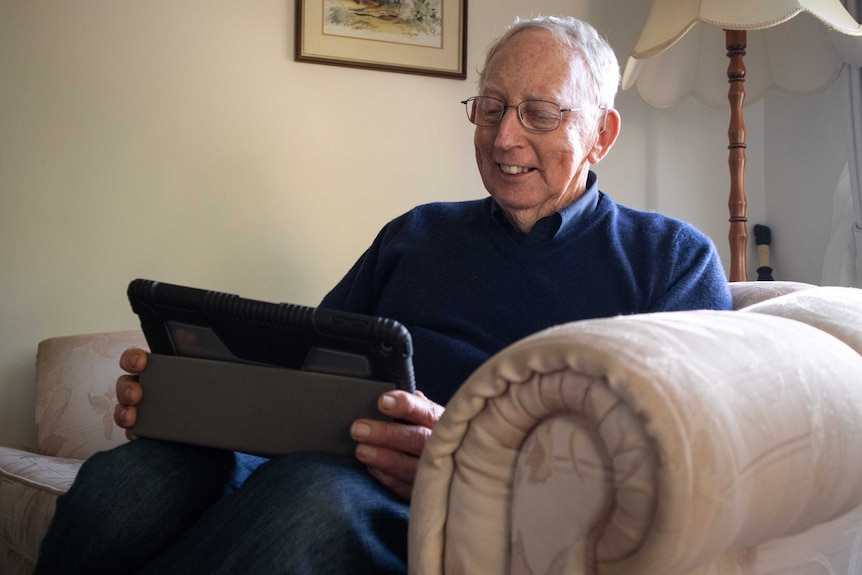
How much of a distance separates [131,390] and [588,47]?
94cm

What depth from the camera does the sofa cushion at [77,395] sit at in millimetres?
1785

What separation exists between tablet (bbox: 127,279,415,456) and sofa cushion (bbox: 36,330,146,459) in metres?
0.83

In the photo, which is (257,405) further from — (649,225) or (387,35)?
(387,35)

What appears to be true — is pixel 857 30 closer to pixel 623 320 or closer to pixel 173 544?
pixel 623 320

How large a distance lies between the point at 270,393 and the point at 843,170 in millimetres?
1892

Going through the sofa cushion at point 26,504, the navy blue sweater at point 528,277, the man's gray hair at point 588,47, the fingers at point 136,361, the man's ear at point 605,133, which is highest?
the man's gray hair at point 588,47

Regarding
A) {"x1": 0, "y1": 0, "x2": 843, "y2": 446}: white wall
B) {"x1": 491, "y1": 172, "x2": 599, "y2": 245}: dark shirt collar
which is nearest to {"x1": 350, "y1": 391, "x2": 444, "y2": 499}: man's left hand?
{"x1": 491, "y1": 172, "x2": 599, "y2": 245}: dark shirt collar

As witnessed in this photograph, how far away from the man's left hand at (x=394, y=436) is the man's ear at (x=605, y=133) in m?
0.75

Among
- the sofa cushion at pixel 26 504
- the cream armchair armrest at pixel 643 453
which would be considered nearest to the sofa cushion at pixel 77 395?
the sofa cushion at pixel 26 504

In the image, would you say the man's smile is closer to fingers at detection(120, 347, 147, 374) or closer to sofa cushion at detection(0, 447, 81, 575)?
fingers at detection(120, 347, 147, 374)

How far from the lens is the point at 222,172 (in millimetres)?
2135

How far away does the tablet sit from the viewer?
3.03 feet

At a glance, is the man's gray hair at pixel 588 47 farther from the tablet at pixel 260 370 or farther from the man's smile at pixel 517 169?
the tablet at pixel 260 370

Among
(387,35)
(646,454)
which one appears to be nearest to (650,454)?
(646,454)
